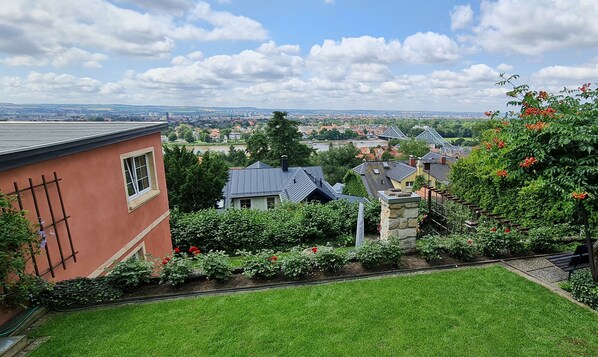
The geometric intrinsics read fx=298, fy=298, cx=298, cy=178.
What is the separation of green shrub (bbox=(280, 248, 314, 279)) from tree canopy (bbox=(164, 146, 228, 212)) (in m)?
13.7

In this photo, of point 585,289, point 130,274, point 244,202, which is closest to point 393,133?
point 244,202

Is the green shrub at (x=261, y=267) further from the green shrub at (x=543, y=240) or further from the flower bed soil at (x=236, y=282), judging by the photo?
the green shrub at (x=543, y=240)

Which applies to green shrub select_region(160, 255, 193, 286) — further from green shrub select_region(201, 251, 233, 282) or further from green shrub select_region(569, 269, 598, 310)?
green shrub select_region(569, 269, 598, 310)

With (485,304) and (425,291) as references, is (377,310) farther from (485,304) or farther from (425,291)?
(485,304)

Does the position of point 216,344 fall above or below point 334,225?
above

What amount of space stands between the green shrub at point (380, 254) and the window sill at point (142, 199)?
4848mm

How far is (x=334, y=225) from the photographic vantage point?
1013 centimetres

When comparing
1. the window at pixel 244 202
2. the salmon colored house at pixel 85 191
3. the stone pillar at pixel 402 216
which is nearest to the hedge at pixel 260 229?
the salmon colored house at pixel 85 191

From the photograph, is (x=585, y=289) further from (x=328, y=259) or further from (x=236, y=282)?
(x=236, y=282)

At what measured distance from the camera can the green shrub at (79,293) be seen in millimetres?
4008

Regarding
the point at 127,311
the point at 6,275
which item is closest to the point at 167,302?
the point at 127,311

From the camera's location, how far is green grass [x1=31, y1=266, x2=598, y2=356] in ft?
10.4

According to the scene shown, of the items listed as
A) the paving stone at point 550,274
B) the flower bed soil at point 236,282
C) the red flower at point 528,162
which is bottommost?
the paving stone at point 550,274

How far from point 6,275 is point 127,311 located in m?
1.34
